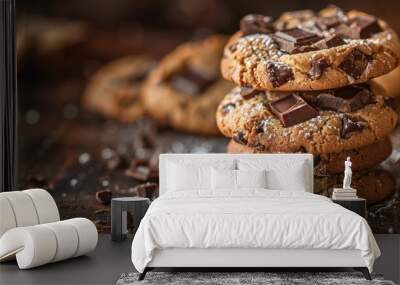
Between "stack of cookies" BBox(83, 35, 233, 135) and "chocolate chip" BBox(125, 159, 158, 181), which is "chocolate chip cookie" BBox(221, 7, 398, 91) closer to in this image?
"stack of cookies" BBox(83, 35, 233, 135)

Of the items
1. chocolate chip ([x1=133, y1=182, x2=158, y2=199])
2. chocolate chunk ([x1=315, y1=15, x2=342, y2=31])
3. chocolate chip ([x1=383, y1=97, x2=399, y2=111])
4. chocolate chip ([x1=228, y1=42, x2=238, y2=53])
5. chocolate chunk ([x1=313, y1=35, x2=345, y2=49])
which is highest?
chocolate chunk ([x1=315, y1=15, x2=342, y2=31])

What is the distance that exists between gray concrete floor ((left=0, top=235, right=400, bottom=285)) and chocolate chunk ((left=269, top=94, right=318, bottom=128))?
57.6 inches

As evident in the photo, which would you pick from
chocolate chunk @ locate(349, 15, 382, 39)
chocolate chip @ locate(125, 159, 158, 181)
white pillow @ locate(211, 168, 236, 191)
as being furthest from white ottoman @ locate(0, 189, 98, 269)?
chocolate chunk @ locate(349, 15, 382, 39)

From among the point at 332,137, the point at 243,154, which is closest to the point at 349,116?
the point at 332,137

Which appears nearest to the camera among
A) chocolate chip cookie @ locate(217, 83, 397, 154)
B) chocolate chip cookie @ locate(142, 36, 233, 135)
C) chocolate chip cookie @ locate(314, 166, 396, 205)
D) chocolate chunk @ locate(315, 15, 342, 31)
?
chocolate chip cookie @ locate(217, 83, 397, 154)

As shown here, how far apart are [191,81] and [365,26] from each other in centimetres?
192

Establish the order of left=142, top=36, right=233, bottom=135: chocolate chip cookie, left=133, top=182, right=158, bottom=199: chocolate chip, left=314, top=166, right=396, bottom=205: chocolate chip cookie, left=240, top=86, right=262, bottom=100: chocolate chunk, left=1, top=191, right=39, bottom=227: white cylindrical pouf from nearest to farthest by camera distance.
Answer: left=1, top=191, right=39, bottom=227: white cylindrical pouf
left=240, top=86, right=262, bottom=100: chocolate chunk
left=314, top=166, right=396, bottom=205: chocolate chip cookie
left=133, top=182, right=158, bottom=199: chocolate chip
left=142, top=36, right=233, bottom=135: chocolate chip cookie

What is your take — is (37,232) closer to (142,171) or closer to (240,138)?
(142,171)

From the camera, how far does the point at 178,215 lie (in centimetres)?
515

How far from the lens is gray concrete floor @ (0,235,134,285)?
17.2 feet

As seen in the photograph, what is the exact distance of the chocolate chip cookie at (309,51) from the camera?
6746mm

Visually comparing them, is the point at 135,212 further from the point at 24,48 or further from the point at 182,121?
the point at 24,48

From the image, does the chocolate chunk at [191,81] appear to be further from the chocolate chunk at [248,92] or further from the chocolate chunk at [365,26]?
the chocolate chunk at [365,26]

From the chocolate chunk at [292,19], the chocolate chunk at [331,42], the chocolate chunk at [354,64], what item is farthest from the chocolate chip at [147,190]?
the chocolate chunk at [354,64]
